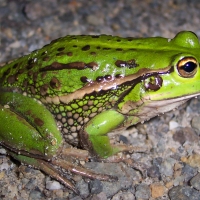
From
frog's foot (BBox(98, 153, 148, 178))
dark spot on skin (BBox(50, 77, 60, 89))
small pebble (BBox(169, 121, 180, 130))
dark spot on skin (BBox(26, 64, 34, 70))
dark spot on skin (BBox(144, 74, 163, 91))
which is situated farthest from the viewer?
small pebble (BBox(169, 121, 180, 130))

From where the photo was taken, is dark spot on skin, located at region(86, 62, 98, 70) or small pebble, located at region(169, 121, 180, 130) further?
small pebble, located at region(169, 121, 180, 130)

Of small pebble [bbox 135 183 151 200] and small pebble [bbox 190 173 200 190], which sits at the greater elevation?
small pebble [bbox 190 173 200 190]

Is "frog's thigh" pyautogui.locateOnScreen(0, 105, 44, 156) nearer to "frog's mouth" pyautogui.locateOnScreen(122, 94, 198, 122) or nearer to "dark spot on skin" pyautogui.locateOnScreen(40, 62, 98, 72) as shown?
"dark spot on skin" pyautogui.locateOnScreen(40, 62, 98, 72)

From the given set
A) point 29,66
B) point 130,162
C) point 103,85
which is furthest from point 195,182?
point 29,66

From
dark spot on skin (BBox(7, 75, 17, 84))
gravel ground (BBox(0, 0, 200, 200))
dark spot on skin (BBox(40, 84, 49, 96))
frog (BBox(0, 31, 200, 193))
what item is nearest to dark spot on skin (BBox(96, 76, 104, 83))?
frog (BBox(0, 31, 200, 193))

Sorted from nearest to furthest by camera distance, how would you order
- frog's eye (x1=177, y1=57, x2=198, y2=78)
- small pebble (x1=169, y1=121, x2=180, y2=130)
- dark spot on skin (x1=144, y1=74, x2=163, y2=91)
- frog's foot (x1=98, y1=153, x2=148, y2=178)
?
1. frog's eye (x1=177, y1=57, x2=198, y2=78)
2. dark spot on skin (x1=144, y1=74, x2=163, y2=91)
3. frog's foot (x1=98, y1=153, x2=148, y2=178)
4. small pebble (x1=169, y1=121, x2=180, y2=130)

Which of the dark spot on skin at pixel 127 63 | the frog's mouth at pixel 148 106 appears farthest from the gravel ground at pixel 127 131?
the dark spot on skin at pixel 127 63

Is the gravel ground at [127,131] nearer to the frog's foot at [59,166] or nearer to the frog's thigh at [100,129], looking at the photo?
the frog's foot at [59,166]

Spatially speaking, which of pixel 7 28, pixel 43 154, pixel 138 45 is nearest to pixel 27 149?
pixel 43 154
